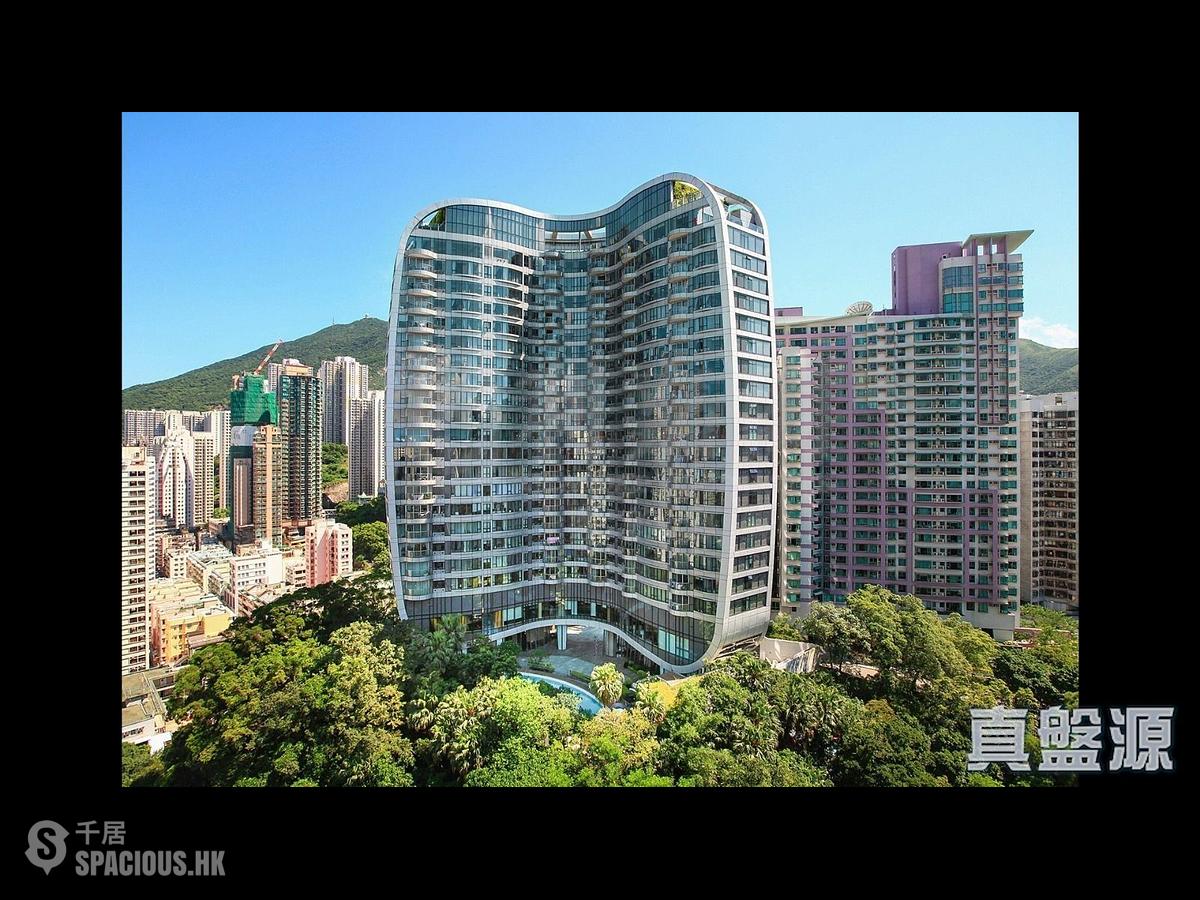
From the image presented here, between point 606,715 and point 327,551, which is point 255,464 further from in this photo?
point 606,715

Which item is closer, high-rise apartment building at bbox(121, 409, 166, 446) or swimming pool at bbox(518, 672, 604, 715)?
high-rise apartment building at bbox(121, 409, 166, 446)

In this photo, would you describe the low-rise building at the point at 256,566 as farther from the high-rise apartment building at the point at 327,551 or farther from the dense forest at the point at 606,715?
the dense forest at the point at 606,715

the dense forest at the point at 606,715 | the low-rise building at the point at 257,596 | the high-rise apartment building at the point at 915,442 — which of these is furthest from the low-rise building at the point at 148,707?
the high-rise apartment building at the point at 915,442

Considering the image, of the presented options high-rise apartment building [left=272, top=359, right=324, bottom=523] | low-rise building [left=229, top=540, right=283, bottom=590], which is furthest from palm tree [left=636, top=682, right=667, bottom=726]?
high-rise apartment building [left=272, top=359, right=324, bottom=523]

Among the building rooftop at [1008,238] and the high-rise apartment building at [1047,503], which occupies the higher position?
the building rooftop at [1008,238]

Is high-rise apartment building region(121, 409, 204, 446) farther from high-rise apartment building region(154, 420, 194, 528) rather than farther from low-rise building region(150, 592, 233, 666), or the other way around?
low-rise building region(150, 592, 233, 666)
